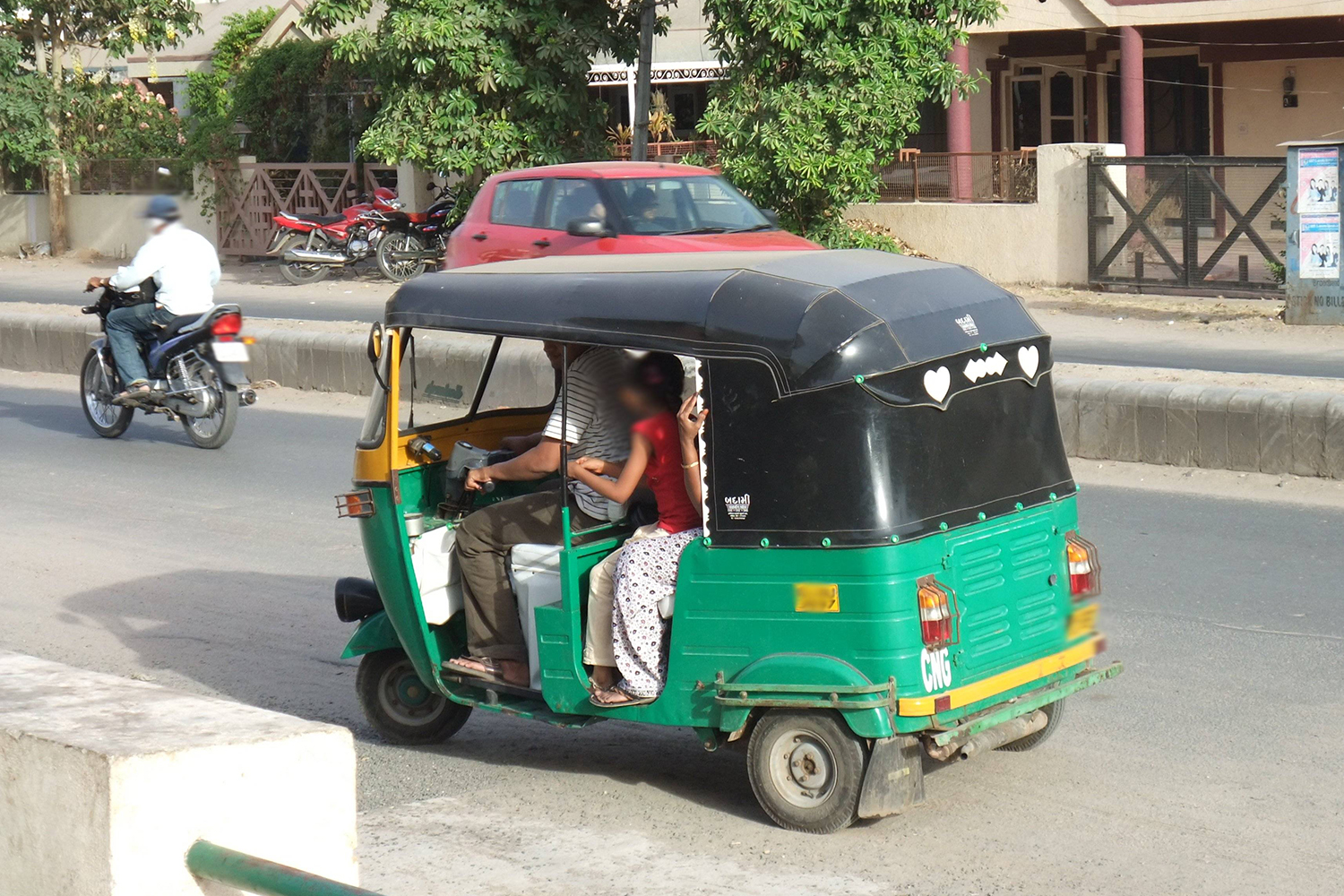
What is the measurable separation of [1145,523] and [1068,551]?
378 centimetres

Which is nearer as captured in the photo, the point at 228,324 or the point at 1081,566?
the point at 1081,566

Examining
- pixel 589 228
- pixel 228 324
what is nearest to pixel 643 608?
pixel 228 324

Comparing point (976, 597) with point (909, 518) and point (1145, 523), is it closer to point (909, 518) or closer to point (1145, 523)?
point (909, 518)

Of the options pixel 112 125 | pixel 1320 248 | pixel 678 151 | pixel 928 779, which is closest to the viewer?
pixel 928 779

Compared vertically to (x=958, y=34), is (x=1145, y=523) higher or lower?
lower

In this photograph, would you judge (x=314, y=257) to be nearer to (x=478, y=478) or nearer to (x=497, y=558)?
(x=478, y=478)

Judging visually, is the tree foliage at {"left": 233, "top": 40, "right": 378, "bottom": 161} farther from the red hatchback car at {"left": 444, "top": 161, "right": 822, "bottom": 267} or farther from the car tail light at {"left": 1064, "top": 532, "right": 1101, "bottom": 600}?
the car tail light at {"left": 1064, "top": 532, "right": 1101, "bottom": 600}

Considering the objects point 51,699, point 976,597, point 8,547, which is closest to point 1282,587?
point 976,597

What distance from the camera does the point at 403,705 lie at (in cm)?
590

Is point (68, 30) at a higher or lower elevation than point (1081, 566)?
higher

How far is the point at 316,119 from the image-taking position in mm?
28906

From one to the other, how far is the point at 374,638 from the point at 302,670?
106 cm

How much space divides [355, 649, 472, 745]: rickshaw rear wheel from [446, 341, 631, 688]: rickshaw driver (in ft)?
1.33

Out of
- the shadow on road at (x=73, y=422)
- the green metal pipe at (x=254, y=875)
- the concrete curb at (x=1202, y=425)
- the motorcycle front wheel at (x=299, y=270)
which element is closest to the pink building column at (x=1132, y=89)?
the motorcycle front wheel at (x=299, y=270)
